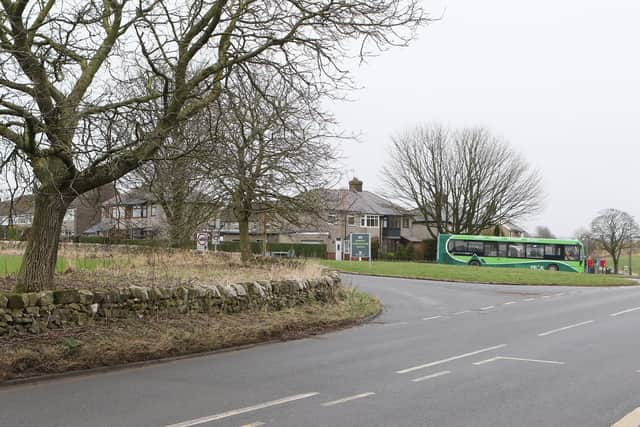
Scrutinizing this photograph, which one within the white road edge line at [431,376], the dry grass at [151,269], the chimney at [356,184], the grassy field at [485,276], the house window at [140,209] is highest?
the chimney at [356,184]

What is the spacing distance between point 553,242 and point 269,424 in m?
48.9

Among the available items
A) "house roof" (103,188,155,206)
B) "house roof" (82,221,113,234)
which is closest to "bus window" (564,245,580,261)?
"house roof" (82,221,113,234)

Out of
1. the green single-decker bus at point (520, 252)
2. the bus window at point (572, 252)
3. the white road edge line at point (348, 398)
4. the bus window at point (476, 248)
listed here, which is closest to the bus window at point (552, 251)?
the green single-decker bus at point (520, 252)

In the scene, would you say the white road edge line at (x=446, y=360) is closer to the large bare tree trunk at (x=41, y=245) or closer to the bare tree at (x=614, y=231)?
the large bare tree trunk at (x=41, y=245)

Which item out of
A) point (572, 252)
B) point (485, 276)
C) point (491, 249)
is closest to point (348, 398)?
point (485, 276)

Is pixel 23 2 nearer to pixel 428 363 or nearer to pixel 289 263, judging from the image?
pixel 428 363

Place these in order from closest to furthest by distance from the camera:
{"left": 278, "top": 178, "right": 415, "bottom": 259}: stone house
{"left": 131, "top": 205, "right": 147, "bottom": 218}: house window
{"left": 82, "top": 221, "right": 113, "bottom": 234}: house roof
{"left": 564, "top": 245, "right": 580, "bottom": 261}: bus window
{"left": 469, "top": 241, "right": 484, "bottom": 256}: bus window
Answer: {"left": 82, "top": 221, "right": 113, "bottom": 234}: house roof
{"left": 131, "top": 205, "right": 147, "bottom": 218}: house window
{"left": 564, "top": 245, "right": 580, "bottom": 261}: bus window
{"left": 469, "top": 241, "right": 484, "bottom": 256}: bus window
{"left": 278, "top": 178, "right": 415, "bottom": 259}: stone house

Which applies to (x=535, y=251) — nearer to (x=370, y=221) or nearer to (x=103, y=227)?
(x=370, y=221)

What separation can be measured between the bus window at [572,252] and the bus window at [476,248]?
21.1ft

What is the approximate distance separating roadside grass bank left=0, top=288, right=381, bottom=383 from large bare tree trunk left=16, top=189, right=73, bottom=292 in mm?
1564

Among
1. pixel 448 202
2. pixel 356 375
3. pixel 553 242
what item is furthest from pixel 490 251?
pixel 356 375

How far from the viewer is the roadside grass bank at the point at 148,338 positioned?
957 centimetres

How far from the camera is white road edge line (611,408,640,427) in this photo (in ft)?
21.4

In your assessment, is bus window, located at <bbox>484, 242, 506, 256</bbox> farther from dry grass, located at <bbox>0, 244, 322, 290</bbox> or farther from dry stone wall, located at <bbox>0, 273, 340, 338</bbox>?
dry stone wall, located at <bbox>0, 273, 340, 338</bbox>
